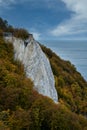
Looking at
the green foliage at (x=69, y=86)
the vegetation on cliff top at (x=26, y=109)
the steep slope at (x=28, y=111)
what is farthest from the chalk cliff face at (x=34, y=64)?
the steep slope at (x=28, y=111)

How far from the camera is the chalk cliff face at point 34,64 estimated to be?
45.0 metres

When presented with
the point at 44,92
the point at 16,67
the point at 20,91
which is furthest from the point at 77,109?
the point at 20,91

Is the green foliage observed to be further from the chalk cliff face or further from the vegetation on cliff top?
the vegetation on cliff top

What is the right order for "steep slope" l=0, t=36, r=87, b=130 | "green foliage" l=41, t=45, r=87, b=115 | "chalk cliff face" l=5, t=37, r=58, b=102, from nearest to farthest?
"steep slope" l=0, t=36, r=87, b=130 → "chalk cliff face" l=5, t=37, r=58, b=102 → "green foliage" l=41, t=45, r=87, b=115

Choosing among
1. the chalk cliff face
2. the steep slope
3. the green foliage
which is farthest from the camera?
the green foliage

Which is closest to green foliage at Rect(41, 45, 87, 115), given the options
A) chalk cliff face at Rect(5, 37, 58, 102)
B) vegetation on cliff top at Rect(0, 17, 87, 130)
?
chalk cliff face at Rect(5, 37, 58, 102)

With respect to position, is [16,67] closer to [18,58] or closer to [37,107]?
[18,58]

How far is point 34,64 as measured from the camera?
46.2 meters

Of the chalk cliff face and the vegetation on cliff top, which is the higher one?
the chalk cliff face

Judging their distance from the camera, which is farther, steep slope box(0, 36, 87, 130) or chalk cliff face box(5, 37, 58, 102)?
chalk cliff face box(5, 37, 58, 102)

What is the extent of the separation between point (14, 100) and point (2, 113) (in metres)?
3.27

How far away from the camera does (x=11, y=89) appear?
34.5 m

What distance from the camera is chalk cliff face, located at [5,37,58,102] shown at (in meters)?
45.0

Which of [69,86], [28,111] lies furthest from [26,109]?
[69,86]
